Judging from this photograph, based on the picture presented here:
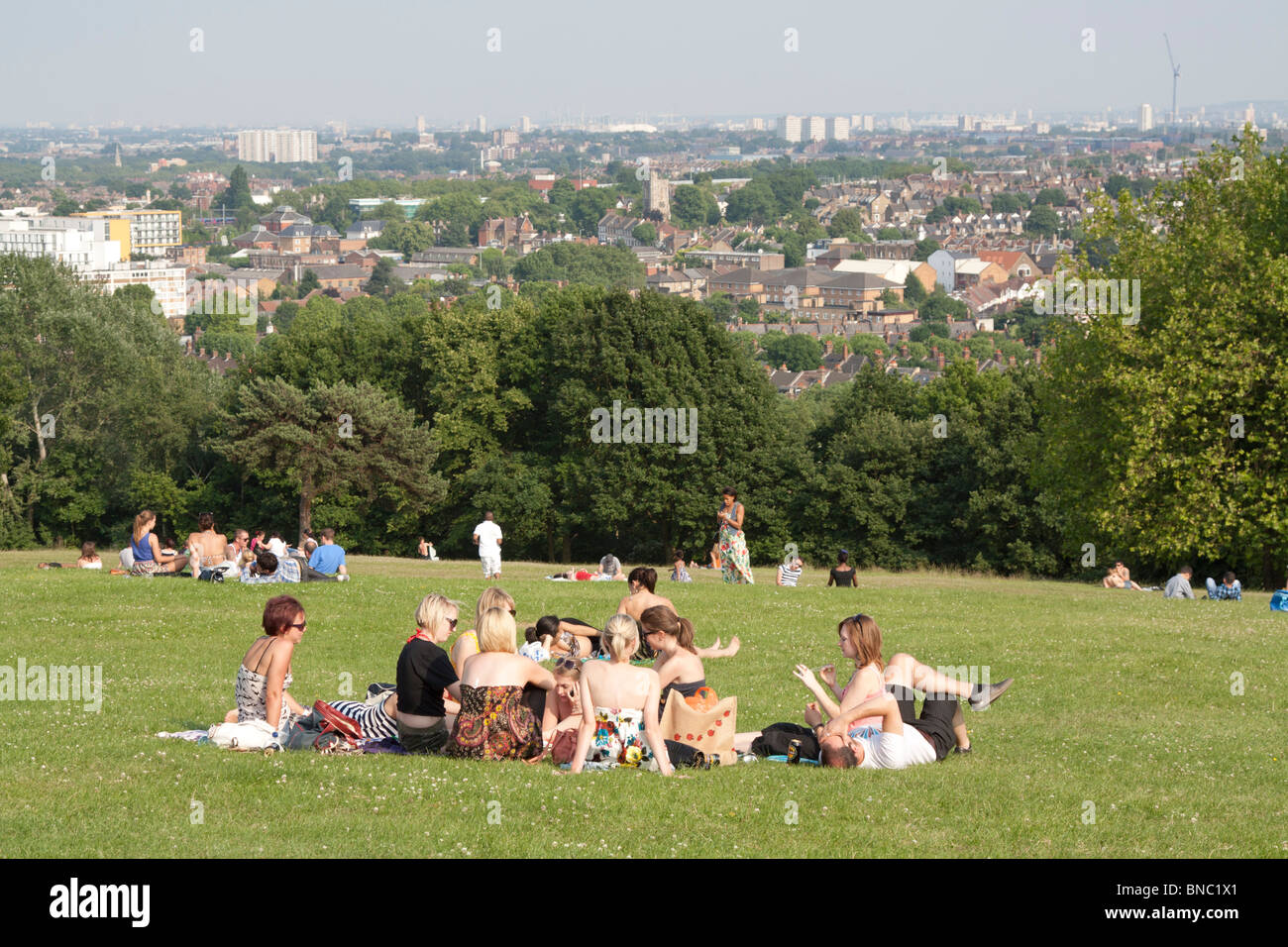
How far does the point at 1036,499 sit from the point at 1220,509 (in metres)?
15.7

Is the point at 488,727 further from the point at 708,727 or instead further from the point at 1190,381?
the point at 1190,381

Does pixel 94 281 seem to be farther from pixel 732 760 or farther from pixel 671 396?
pixel 732 760

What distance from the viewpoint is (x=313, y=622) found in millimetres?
18781

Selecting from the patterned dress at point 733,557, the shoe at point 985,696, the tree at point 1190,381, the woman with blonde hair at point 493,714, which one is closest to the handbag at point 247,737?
the woman with blonde hair at point 493,714

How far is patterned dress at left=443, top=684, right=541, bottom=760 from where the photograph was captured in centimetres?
1111

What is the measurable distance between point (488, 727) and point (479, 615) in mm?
1000

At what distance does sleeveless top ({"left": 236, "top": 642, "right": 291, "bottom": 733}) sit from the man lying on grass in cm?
461

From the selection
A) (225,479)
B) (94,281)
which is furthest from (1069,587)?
(94,281)

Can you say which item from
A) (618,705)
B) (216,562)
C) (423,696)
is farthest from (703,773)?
(216,562)

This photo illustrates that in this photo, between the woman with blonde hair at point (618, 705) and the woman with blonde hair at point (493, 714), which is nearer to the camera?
the woman with blonde hair at point (618, 705)

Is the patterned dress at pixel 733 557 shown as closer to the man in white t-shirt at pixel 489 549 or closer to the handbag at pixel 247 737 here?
the man in white t-shirt at pixel 489 549

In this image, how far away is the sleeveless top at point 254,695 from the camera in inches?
457

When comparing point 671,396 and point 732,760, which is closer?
point 732,760

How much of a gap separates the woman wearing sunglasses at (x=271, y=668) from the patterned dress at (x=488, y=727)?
5.13ft
